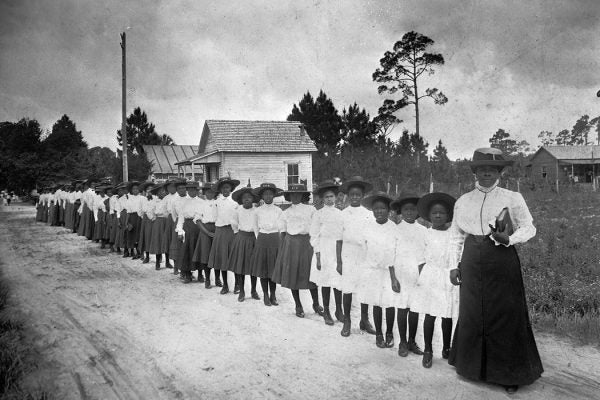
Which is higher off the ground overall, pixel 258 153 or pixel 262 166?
pixel 258 153

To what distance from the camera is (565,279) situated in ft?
26.7

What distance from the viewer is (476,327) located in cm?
443

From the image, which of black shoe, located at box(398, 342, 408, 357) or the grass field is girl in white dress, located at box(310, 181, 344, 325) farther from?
the grass field

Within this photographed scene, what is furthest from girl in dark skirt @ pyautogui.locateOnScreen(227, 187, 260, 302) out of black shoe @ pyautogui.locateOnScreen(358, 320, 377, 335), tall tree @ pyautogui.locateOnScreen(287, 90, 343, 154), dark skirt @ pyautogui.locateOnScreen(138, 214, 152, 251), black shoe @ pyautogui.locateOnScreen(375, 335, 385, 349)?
tall tree @ pyautogui.locateOnScreen(287, 90, 343, 154)

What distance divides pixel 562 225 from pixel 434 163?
17542mm

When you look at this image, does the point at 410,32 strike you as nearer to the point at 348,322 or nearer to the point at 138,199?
the point at 138,199

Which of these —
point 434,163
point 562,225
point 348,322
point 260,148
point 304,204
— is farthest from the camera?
point 434,163

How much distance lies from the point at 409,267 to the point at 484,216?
112 centimetres

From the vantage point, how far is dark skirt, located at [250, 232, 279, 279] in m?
7.47

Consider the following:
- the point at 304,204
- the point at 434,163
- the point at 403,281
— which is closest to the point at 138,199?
the point at 304,204

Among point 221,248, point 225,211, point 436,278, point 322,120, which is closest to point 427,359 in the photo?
point 436,278

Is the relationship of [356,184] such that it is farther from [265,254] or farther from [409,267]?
[265,254]

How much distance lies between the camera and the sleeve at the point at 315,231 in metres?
6.52

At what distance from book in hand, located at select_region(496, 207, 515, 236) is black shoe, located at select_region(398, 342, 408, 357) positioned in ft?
5.75
